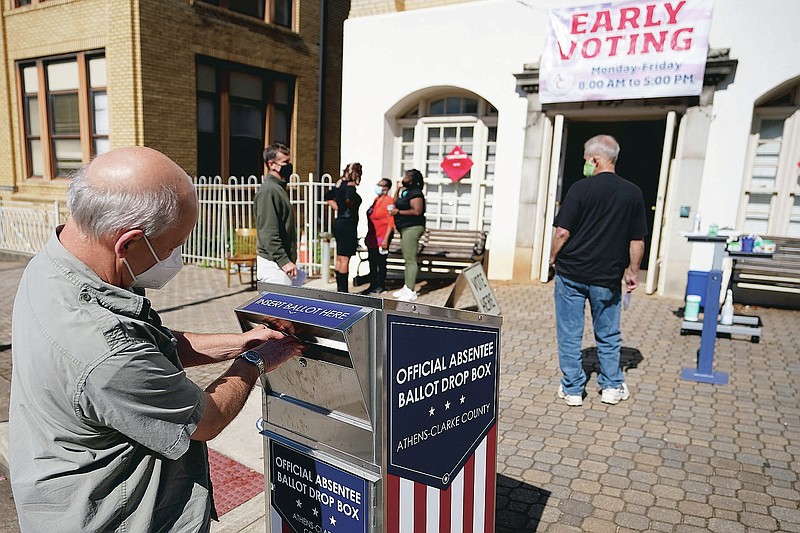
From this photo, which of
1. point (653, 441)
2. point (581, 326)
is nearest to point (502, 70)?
point (581, 326)

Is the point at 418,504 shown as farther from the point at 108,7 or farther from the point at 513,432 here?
the point at 108,7

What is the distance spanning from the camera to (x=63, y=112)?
45.9ft

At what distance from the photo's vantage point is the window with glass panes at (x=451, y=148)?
9680mm

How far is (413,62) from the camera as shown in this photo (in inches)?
374

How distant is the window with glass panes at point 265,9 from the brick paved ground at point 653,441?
10185 millimetres

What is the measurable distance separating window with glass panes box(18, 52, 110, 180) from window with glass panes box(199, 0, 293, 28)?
3.32 metres

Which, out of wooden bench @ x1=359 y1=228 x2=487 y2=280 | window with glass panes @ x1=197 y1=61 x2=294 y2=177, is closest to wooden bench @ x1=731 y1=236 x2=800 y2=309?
wooden bench @ x1=359 y1=228 x2=487 y2=280

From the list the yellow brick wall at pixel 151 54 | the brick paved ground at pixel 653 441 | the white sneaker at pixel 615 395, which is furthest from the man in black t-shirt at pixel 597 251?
the yellow brick wall at pixel 151 54

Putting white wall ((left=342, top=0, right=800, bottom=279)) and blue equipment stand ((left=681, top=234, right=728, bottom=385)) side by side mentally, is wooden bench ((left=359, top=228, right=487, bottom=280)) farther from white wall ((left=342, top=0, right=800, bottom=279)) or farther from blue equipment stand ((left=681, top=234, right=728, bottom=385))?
blue equipment stand ((left=681, top=234, right=728, bottom=385))

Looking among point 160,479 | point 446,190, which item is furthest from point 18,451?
point 446,190

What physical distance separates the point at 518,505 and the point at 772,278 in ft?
21.6

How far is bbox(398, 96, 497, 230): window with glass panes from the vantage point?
968cm

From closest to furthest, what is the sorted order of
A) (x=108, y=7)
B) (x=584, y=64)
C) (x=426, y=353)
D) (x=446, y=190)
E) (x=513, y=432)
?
(x=426, y=353) < (x=513, y=432) < (x=584, y=64) < (x=446, y=190) < (x=108, y=7)

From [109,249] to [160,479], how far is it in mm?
615
